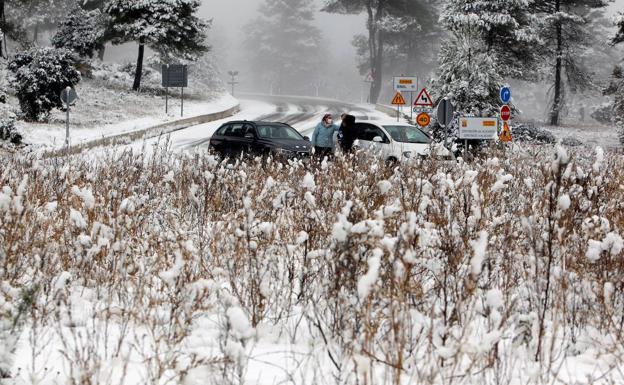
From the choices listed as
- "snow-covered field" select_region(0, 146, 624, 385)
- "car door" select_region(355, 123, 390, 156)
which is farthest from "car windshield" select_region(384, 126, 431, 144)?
"snow-covered field" select_region(0, 146, 624, 385)

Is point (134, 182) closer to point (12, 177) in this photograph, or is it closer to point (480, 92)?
point (12, 177)

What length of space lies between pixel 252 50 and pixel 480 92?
62.6 metres

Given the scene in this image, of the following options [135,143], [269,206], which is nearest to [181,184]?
[269,206]

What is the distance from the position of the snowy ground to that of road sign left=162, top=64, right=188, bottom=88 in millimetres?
1437

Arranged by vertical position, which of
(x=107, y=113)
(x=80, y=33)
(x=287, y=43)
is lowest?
(x=107, y=113)

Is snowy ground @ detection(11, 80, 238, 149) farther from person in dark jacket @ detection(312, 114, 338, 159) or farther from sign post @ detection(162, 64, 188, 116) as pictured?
person in dark jacket @ detection(312, 114, 338, 159)

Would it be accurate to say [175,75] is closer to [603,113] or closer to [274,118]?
[274,118]

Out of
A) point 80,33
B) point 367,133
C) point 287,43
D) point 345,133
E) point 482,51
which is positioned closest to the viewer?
point 345,133

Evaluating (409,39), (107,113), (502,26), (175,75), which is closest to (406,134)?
(107,113)

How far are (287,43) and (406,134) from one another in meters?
63.4

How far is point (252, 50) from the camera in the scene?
80.4 meters

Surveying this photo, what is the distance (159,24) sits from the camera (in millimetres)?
30844

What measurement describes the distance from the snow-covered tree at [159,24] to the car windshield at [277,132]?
1871cm

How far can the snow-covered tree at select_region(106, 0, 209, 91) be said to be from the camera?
1214 inches
